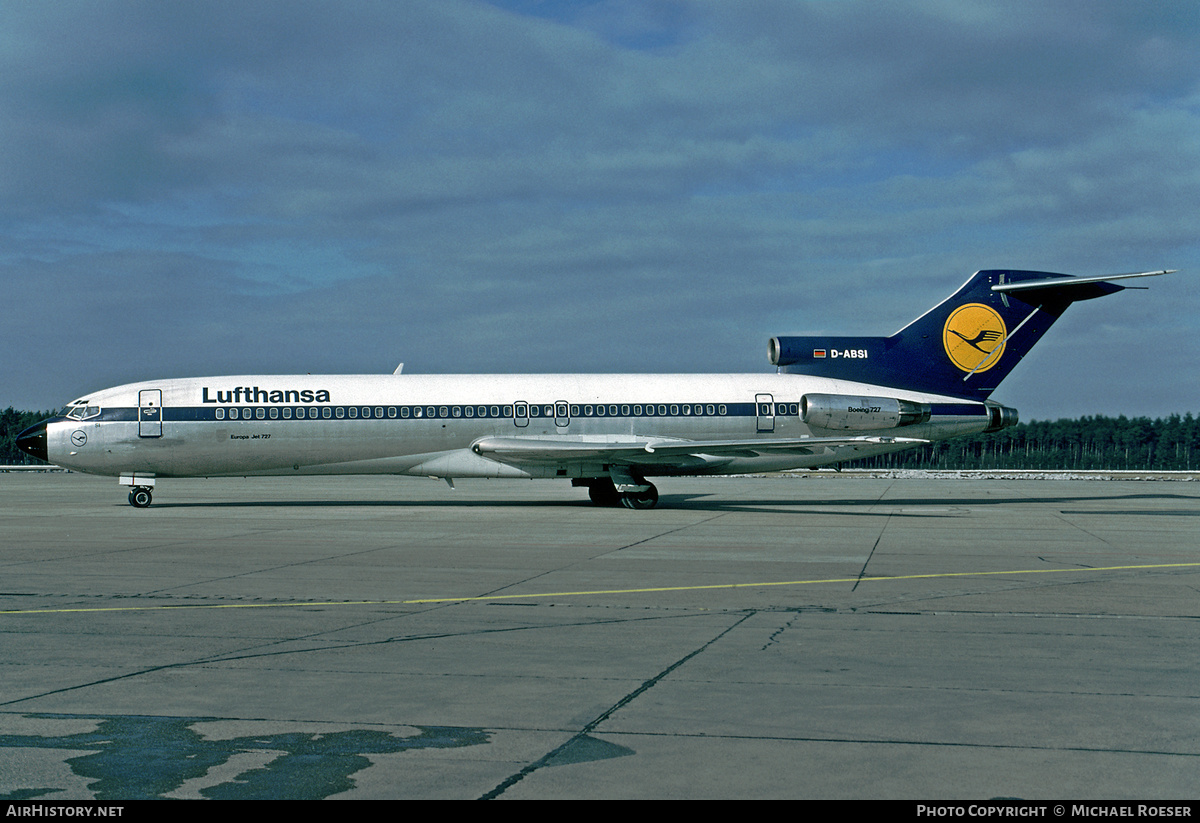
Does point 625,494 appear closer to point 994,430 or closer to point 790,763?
point 994,430

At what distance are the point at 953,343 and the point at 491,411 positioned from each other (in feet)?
46.1

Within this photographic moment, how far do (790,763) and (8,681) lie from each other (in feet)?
18.5

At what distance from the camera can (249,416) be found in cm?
2867

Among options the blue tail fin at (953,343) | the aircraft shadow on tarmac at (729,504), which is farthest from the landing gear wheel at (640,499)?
the blue tail fin at (953,343)

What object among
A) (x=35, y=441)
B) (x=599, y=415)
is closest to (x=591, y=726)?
(x=599, y=415)

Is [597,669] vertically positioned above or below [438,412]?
below

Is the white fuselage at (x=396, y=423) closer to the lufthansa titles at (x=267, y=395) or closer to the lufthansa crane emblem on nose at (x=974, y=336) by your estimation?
the lufthansa titles at (x=267, y=395)

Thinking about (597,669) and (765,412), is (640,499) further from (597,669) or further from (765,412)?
(597,669)

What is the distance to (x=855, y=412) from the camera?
30.2 m

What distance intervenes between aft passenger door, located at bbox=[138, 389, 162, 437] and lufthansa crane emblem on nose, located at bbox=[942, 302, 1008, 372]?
74.1 feet

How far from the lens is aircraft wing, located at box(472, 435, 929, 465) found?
2756 centimetres

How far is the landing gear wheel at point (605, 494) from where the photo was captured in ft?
98.7

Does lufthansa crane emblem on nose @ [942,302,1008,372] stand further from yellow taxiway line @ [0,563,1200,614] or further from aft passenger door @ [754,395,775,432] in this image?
yellow taxiway line @ [0,563,1200,614]

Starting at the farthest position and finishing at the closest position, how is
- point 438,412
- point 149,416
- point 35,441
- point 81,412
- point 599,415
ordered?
point 599,415, point 438,412, point 81,412, point 35,441, point 149,416
